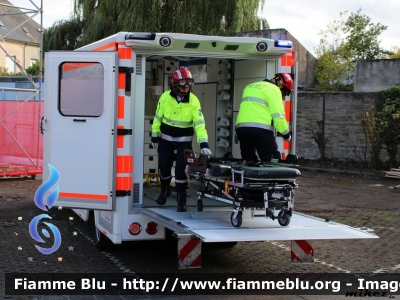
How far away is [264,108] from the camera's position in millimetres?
6719

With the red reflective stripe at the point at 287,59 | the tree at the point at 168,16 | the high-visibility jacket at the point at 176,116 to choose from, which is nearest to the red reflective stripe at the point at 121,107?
the high-visibility jacket at the point at 176,116

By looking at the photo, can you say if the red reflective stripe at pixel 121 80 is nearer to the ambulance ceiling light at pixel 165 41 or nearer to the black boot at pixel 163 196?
the ambulance ceiling light at pixel 165 41

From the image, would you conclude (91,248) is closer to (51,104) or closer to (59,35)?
(51,104)

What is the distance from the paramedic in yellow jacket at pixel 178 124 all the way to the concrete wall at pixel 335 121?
12450 millimetres

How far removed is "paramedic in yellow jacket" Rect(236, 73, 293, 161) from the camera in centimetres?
662

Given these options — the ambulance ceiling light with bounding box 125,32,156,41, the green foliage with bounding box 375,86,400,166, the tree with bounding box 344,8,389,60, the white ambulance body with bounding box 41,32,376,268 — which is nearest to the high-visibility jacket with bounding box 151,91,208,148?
the white ambulance body with bounding box 41,32,376,268

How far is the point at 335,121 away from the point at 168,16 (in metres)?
7.34

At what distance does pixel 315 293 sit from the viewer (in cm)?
609

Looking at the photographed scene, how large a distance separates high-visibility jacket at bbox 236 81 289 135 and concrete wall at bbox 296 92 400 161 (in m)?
12.4

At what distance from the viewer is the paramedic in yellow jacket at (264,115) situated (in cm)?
662

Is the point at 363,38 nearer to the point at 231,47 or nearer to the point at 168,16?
the point at 168,16

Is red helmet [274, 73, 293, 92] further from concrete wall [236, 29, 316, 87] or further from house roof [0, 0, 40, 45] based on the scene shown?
house roof [0, 0, 40, 45]

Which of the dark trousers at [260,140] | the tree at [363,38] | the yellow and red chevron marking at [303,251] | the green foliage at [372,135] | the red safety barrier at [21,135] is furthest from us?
the tree at [363,38]

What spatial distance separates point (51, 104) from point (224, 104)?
10.1 ft
